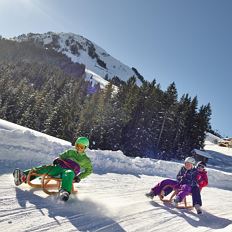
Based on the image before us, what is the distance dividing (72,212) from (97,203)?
1.19m

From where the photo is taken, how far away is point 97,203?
7855 millimetres

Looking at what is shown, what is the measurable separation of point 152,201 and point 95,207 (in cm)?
238

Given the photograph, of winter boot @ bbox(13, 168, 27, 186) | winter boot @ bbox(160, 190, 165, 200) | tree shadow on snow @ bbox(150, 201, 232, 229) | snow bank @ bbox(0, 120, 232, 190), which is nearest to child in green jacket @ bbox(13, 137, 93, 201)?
winter boot @ bbox(13, 168, 27, 186)

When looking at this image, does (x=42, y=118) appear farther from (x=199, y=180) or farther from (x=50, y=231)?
(x=50, y=231)

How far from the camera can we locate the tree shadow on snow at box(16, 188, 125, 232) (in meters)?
6.16

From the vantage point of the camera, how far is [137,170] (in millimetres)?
13992

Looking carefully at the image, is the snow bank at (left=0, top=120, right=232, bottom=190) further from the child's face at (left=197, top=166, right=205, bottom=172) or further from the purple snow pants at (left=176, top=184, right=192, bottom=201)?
the purple snow pants at (left=176, top=184, right=192, bottom=201)

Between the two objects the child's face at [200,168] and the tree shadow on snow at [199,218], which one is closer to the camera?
the tree shadow on snow at [199,218]

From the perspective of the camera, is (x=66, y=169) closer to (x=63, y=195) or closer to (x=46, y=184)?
(x=46, y=184)

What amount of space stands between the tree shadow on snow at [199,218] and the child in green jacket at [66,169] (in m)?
2.14

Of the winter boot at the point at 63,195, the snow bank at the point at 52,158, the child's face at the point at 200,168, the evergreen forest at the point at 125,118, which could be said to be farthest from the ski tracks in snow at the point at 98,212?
the evergreen forest at the point at 125,118

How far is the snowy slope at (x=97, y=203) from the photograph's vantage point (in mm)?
6109

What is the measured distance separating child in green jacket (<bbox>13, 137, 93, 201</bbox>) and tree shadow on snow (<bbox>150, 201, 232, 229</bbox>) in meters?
2.14

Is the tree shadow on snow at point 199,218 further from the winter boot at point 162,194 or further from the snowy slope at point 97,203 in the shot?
the winter boot at point 162,194
